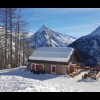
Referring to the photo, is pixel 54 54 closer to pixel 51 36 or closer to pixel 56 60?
pixel 56 60

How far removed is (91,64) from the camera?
21094mm

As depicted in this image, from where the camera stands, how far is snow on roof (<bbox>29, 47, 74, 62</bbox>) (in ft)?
61.4

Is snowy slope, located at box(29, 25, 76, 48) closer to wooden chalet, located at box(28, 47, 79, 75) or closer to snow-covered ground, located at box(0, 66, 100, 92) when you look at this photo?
wooden chalet, located at box(28, 47, 79, 75)

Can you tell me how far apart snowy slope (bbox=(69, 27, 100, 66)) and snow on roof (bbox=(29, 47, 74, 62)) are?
2.79 feet

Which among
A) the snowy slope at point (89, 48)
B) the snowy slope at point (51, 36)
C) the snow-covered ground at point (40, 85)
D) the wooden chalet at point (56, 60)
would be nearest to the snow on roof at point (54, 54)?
the wooden chalet at point (56, 60)

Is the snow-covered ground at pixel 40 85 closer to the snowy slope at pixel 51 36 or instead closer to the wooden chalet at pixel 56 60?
the wooden chalet at pixel 56 60

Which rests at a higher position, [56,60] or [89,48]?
[89,48]

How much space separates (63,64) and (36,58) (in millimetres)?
2646

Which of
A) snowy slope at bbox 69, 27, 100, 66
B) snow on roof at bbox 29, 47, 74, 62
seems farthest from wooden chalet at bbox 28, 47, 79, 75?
snowy slope at bbox 69, 27, 100, 66

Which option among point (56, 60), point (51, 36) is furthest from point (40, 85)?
point (51, 36)

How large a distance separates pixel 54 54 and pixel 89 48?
9.67ft

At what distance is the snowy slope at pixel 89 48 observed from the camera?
18231 millimetres

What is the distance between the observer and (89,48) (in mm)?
18812
